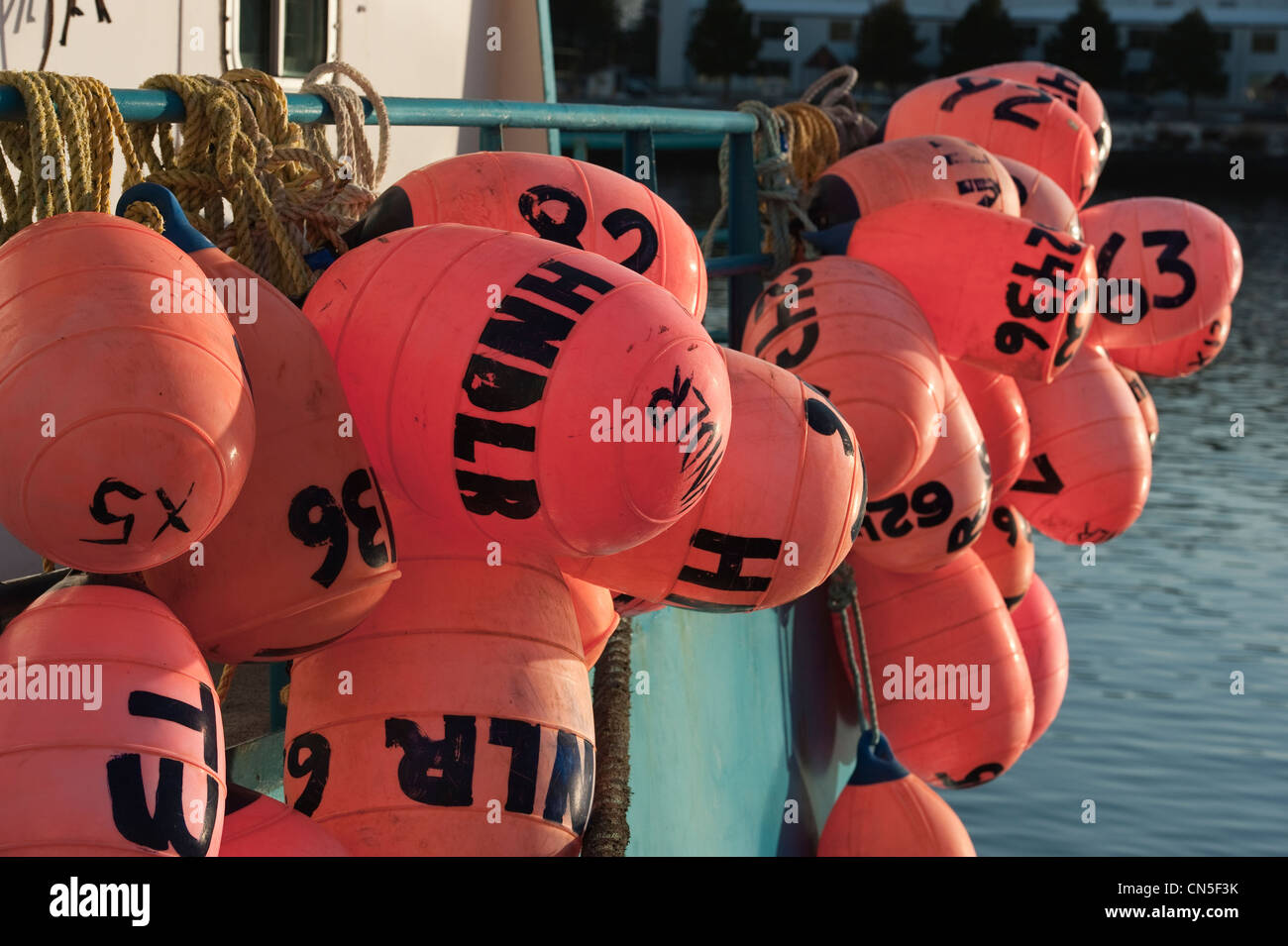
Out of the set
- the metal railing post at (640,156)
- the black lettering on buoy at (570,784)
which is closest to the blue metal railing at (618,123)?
the metal railing post at (640,156)

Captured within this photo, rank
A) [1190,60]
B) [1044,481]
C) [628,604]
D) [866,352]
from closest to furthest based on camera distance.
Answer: [628,604] < [866,352] < [1044,481] < [1190,60]

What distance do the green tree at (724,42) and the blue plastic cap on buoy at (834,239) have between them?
191 ft

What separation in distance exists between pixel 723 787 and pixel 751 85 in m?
62.1

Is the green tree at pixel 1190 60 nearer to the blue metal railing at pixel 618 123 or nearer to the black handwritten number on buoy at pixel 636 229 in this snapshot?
the blue metal railing at pixel 618 123

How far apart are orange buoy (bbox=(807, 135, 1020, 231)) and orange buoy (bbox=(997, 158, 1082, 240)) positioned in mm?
163

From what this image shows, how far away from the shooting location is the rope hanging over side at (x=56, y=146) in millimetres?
2436

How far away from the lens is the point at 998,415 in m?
4.75

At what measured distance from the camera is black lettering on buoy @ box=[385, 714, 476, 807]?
92.3 inches

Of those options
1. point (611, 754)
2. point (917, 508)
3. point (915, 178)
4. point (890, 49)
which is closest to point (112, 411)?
point (611, 754)

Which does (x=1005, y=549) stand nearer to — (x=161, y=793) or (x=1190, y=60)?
(x=161, y=793)

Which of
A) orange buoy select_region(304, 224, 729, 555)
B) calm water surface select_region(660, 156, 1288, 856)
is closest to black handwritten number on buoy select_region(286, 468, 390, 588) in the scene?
orange buoy select_region(304, 224, 729, 555)

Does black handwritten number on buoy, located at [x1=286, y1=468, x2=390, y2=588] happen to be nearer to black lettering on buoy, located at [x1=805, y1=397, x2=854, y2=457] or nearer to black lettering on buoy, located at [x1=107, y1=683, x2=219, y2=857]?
black lettering on buoy, located at [x1=107, y1=683, x2=219, y2=857]

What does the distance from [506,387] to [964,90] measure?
4006 millimetres
